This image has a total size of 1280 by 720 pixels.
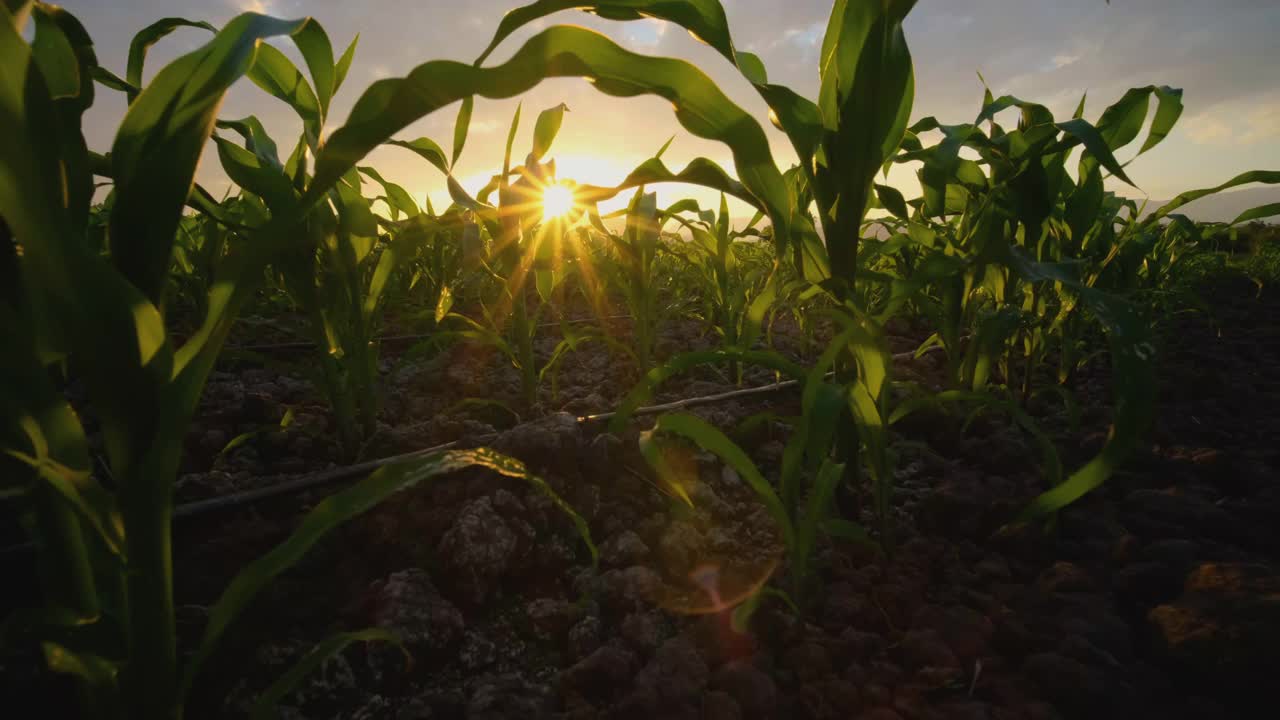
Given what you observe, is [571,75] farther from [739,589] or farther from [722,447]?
[739,589]

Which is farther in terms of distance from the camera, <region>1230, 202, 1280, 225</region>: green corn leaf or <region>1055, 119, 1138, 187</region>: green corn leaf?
<region>1230, 202, 1280, 225</region>: green corn leaf

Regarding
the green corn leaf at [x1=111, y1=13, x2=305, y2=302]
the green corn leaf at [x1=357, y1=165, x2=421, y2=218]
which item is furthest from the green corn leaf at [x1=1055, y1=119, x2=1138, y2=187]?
the green corn leaf at [x1=357, y1=165, x2=421, y2=218]

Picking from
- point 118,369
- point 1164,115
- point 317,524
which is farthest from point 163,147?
point 1164,115

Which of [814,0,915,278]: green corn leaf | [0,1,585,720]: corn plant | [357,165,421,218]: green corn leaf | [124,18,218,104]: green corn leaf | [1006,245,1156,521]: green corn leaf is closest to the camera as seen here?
[0,1,585,720]: corn plant

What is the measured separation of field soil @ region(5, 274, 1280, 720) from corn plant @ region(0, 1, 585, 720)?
0.22 metres

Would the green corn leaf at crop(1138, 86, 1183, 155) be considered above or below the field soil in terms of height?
above

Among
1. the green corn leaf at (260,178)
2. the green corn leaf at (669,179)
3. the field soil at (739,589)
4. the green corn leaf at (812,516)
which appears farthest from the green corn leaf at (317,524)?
the green corn leaf at (260,178)

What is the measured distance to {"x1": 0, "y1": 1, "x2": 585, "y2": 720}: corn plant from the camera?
44 cm

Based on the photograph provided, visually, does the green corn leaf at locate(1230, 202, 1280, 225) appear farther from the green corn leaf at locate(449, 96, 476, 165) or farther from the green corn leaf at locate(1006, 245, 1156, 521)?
the green corn leaf at locate(449, 96, 476, 165)

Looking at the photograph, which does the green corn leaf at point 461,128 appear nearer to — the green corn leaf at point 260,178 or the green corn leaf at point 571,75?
the green corn leaf at point 260,178

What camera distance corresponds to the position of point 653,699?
646 millimetres

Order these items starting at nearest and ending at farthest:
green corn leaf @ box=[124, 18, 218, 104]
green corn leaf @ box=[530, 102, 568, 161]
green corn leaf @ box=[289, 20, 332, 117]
→ green corn leaf @ box=[124, 18, 218, 104], green corn leaf @ box=[289, 20, 332, 117], green corn leaf @ box=[530, 102, 568, 161]

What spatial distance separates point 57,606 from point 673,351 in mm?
1983

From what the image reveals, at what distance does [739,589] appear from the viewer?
837 millimetres
